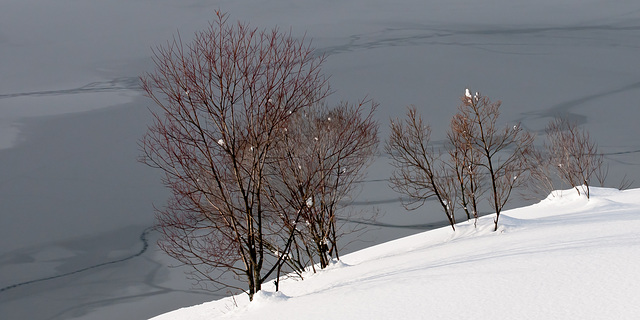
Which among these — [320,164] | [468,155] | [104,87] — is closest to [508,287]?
[320,164]

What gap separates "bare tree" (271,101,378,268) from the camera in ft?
41.0

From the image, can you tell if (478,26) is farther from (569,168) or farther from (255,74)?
(255,74)

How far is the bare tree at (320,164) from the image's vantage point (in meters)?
12.5

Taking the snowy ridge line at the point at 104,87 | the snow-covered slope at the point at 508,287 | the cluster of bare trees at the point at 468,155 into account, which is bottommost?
the snow-covered slope at the point at 508,287

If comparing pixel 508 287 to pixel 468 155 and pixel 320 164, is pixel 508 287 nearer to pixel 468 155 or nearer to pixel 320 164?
pixel 320 164

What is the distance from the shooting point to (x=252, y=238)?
8.10 meters

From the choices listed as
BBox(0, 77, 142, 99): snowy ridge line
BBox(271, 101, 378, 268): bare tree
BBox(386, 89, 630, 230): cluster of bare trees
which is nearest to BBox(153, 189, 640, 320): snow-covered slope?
BBox(386, 89, 630, 230): cluster of bare trees

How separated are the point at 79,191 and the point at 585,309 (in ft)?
143

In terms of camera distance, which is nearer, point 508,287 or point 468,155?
point 508,287

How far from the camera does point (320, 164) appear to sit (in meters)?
11.8

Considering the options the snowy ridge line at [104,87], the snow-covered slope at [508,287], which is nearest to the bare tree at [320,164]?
the snow-covered slope at [508,287]

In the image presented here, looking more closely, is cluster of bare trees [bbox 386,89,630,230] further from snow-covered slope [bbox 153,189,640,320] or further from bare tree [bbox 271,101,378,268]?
snow-covered slope [bbox 153,189,640,320]

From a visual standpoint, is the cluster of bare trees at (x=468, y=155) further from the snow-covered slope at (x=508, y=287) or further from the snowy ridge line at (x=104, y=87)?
the snowy ridge line at (x=104, y=87)

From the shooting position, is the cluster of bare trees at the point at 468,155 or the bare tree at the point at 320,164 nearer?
the cluster of bare trees at the point at 468,155
